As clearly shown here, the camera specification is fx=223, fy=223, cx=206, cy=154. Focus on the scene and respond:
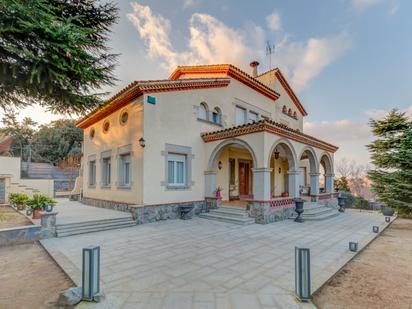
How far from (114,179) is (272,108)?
37.5 feet

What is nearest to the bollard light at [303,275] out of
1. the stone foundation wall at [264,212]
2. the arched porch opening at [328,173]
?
the stone foundation wall at [264,212]

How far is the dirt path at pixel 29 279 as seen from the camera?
127 inches

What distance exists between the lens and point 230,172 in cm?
1315

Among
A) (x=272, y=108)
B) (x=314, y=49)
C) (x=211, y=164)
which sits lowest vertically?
(x=211, y=164)

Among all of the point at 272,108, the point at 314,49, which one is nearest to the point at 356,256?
the point at 314,49

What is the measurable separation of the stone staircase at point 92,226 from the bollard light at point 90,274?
4.62 metres

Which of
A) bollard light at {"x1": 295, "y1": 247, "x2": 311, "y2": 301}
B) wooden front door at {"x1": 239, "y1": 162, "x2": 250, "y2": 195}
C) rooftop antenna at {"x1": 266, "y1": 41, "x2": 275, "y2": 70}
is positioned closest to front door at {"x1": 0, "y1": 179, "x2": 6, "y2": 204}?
wooden front door at {"x1": 239, "y1": 162, "x2": 250, "y2": 195}

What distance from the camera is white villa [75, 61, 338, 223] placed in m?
9.31

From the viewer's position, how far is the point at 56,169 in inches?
936

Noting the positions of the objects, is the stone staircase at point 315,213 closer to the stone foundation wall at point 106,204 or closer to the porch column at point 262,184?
the porch column at point 262,184

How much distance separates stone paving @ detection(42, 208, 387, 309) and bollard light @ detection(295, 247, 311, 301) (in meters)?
0.17

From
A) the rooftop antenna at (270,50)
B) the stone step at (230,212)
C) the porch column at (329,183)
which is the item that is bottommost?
the stone step at (230,212)

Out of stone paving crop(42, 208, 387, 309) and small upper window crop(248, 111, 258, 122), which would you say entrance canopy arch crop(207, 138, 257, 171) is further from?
small upper window crop(248, 111, 258, 122)

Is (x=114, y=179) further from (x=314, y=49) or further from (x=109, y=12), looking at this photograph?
(x=314, y=49)
